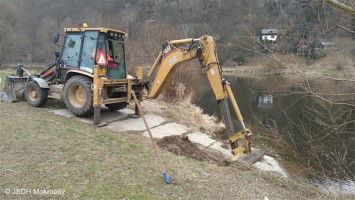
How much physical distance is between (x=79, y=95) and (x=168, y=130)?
9.52 feet

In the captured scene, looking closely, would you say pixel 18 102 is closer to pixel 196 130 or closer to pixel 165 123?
pixel 165 123

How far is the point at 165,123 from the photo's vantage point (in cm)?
865

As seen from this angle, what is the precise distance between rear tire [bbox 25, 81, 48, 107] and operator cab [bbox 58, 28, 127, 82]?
0.74 metres

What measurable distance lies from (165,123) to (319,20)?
613cm

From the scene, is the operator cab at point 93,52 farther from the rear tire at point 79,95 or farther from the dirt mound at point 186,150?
the dirt mound at point 186,150

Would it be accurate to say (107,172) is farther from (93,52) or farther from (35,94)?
(35,94)

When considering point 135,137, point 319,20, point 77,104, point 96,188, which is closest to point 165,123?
point 135,137

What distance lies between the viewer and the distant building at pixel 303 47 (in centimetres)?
365

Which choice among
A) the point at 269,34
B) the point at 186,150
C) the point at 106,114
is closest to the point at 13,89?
the point at 106,114

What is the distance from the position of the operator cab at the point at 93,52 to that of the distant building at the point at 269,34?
518 cm

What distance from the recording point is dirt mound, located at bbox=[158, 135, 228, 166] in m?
5.99

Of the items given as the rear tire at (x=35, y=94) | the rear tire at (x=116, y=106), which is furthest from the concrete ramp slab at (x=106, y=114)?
the rear tire at (x=35, y=94)

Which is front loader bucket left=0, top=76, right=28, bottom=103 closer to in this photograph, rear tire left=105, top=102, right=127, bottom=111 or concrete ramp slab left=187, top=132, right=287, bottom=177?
rear tire left=105, top=102, right=127, bottom=111

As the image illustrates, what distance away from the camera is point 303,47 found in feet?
12.2
